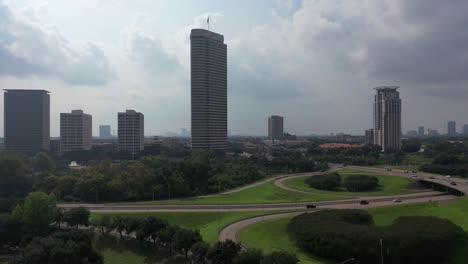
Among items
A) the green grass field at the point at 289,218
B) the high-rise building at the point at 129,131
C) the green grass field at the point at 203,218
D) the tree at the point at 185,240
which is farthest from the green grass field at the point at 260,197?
the high-rise building at the point at 129,131

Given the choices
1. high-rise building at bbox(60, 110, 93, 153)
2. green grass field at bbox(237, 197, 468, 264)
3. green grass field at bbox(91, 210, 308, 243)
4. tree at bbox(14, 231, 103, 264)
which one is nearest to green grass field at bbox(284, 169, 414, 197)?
green grass field at bbox(237, 197, 468, 264)

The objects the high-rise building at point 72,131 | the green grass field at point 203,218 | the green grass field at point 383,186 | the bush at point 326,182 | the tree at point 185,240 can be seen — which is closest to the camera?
the tree at point 185,240

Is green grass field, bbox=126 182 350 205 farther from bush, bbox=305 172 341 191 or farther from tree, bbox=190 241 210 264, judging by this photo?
tree, bbox=190 241 210 264

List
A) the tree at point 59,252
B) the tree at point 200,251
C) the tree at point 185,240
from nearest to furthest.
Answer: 1. the tree at point 59,252
2. the tree at point 200,251
3. the tree at point 185,240

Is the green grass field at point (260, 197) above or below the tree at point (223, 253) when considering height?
below

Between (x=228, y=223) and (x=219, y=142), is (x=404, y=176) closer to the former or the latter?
(x=228, y=223)

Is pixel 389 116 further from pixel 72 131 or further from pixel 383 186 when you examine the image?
pixel 72 131

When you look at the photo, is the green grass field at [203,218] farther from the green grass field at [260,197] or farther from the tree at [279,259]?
the tree at [279,259]

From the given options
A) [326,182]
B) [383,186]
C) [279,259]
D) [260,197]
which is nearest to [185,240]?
[279,259]
